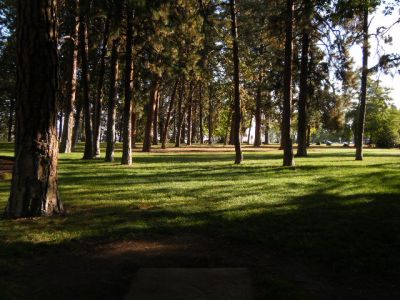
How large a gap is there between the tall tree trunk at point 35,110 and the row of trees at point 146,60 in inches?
0.7

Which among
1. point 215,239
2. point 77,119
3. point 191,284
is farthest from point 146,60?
point 191,284

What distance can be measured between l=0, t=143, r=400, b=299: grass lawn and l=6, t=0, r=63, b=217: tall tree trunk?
0.49 m

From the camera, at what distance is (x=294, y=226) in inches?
312

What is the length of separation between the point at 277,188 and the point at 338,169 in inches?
257

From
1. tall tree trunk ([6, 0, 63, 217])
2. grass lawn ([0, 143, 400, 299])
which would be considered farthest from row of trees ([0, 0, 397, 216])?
grass lawn ([0, 143, 400, 299])

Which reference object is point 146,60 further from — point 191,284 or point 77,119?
point 191,284

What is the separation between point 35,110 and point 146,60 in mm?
14825

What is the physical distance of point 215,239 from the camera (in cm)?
716

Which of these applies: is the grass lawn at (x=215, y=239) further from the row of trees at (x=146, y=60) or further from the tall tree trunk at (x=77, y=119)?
the tall tree trunk at (x=77, y=119)

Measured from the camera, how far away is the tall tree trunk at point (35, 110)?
801cm

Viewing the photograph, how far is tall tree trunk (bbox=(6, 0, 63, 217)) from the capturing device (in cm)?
801

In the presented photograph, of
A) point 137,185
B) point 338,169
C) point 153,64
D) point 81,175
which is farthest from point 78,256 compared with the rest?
point 153,64

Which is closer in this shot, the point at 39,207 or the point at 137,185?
the point at 39,207

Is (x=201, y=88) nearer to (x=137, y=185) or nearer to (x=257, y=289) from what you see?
(x=137, y=185)
